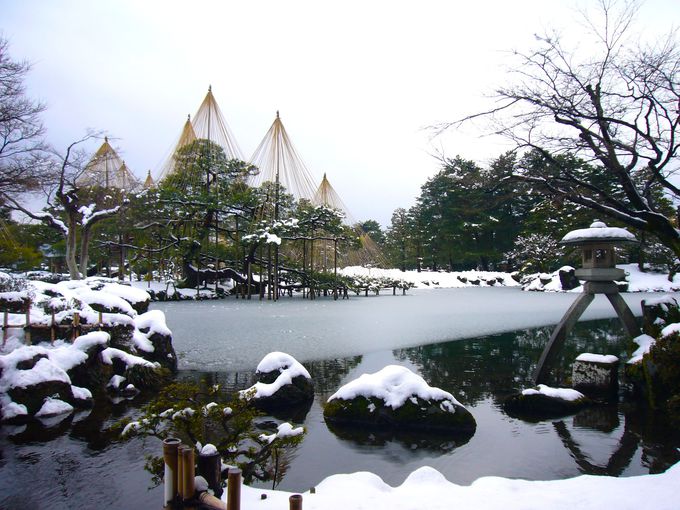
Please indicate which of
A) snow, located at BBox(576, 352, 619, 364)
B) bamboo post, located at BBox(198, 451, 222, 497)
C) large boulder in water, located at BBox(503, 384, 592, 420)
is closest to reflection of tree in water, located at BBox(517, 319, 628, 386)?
snow, located at BBox(576, 352, 619, 364)

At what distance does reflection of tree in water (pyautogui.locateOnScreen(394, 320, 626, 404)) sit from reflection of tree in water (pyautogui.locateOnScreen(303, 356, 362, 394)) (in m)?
1.27

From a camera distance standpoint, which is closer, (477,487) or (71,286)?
(477,487)

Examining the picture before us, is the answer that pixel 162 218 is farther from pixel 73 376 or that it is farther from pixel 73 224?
pixel 73 376

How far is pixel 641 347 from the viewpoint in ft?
21.7

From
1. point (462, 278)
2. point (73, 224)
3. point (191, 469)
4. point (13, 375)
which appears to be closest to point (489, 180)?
point (191, 469)

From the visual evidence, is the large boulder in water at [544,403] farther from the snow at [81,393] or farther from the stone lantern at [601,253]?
the snow at [81,393]

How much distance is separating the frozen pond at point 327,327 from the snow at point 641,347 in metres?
4.70

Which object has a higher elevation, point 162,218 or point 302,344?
point 162,218

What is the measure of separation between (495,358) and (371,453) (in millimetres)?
5693

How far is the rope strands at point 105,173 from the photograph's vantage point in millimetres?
16391

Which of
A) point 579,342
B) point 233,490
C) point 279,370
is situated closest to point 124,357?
point 279,370

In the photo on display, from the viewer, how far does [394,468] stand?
437 cm

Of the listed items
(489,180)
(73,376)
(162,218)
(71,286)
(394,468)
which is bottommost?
(394,468)

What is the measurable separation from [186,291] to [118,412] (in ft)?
52.7
